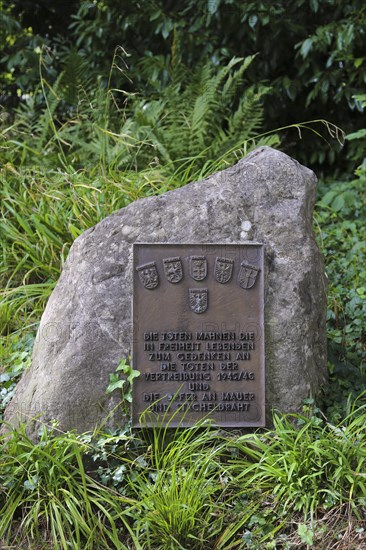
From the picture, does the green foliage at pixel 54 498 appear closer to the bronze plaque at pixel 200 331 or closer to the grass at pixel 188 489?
the grass at pixel 188 489

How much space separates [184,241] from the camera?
3.91m

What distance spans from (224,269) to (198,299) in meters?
0.20

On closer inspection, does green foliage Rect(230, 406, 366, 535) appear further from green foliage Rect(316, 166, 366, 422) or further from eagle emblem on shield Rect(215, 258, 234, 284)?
eagle emblem on shield Rect(215, 258, 234, 284)

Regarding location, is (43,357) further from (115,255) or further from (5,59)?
(5,59)

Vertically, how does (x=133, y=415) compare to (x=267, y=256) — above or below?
below

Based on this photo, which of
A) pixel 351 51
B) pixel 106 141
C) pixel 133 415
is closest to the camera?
pixel 133 415

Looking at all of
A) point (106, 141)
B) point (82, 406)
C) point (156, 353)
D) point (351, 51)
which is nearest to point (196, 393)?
point (156, 353)

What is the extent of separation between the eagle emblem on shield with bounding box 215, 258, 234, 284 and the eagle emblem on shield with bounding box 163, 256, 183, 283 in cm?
19

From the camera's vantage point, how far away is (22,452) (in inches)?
144

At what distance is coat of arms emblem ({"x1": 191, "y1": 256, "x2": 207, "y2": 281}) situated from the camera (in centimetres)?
384

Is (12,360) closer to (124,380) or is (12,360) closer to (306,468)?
(124,380)

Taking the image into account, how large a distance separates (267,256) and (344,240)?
7.64ft

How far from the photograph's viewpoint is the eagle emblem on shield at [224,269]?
12.6ft

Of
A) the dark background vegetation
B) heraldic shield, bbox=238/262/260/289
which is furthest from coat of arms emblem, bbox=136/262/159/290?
the dark background vegetation
